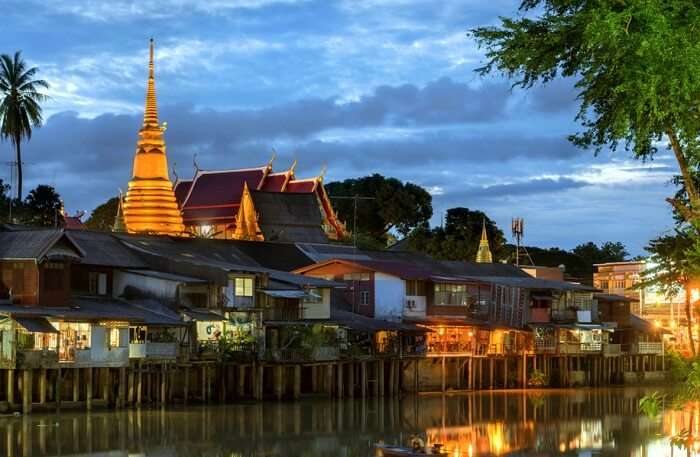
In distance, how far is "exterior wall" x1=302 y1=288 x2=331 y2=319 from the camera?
54.8 meters

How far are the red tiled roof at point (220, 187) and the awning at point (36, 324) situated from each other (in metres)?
42.5

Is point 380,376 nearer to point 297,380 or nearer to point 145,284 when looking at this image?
point 297,380

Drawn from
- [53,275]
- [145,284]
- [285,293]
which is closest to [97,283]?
[145,284]

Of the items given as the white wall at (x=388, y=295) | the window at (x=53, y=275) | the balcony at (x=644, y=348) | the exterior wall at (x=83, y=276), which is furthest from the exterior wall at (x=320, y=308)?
the balcony at (x=644, y=348)

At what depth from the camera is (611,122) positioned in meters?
18.8

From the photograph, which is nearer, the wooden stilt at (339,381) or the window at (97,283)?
the window at (97,283)

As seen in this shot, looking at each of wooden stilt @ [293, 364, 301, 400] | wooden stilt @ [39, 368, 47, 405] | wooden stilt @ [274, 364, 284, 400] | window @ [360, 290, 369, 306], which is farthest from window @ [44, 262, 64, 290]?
window @ [360, 290, 369, 306]

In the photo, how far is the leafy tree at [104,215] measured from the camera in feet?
329

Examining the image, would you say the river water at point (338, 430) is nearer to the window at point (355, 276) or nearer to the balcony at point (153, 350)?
the balcony at point (153, 350)

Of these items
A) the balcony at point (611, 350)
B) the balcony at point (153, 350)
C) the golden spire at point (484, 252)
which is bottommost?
the balcony at point (611, 350)

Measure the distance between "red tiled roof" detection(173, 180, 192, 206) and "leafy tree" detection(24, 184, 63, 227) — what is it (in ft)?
47.9

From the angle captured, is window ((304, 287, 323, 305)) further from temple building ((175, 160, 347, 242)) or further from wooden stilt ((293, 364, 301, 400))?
temple building ((175, 160, 347, 242))

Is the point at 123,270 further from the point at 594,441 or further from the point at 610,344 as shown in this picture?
the point at 610,344

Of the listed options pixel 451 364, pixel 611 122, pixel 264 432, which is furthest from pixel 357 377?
pixel 611 122
